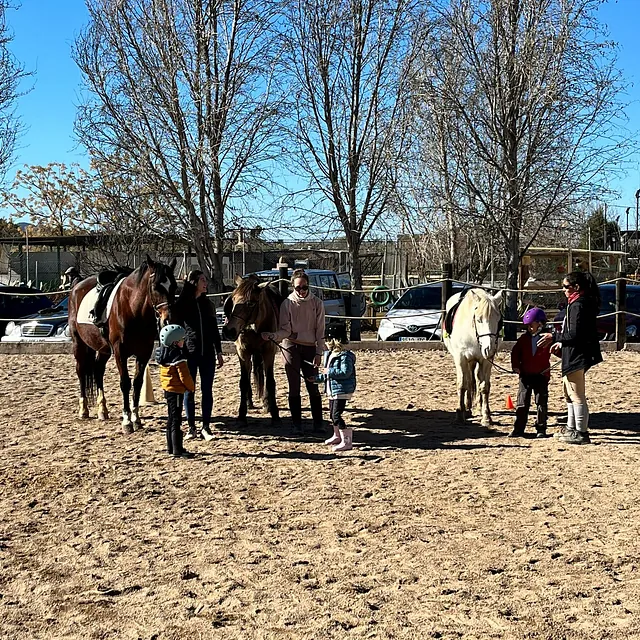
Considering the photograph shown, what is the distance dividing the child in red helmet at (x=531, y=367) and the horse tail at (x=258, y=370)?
2.65m

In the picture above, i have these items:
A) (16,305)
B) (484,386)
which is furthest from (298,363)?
(16,305)

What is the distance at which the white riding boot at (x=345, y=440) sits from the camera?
7.38 meters

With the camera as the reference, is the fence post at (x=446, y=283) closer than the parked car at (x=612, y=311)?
Yes

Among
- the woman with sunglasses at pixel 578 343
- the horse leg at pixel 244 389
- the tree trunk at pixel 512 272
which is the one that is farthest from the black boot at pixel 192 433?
the tree trunk at pixel 512 272

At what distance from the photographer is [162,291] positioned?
291 inches

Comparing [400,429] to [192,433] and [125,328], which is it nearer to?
[192,433]

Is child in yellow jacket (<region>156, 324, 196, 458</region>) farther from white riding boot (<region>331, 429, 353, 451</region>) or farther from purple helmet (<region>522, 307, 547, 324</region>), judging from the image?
purple helmet (<region>522, 307, 547, 324</region>)

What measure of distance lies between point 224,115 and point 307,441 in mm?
10477

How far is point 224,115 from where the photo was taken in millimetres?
16625

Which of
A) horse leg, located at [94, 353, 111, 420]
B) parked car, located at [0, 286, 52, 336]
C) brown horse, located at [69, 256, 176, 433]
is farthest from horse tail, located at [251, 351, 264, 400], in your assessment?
parked car, located at [0, 286, 52, 336]

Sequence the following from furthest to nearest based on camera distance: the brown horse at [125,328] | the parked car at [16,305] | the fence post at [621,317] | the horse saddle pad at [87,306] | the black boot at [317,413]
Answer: the parked car at [16,305] < the fence post at [621,317] < the horse saddle pad at [87,306] < the black boot at [317,413] < the brown horse at [125,328]

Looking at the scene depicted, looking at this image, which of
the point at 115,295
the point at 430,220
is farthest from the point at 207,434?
the point at 430,220

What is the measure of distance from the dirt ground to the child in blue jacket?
0.21m

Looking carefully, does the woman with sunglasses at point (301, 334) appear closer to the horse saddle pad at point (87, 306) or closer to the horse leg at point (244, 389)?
the horse leg at point (244, 389)
